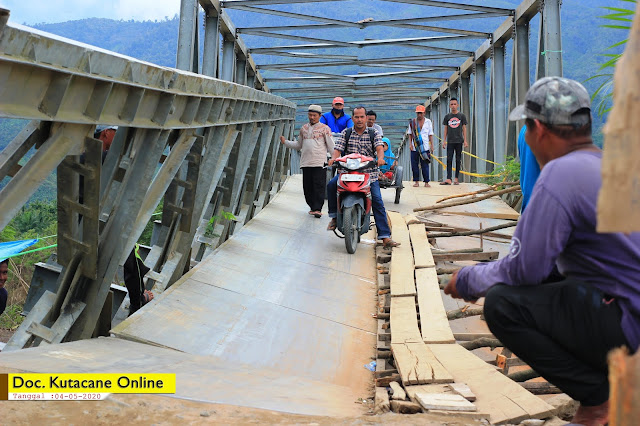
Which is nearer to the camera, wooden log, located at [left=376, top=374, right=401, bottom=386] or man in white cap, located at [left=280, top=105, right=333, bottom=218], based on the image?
wooden log, located at [left=376, top=374, right=401, bottom=386]

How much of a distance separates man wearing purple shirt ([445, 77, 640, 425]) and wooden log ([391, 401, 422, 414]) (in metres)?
0.79

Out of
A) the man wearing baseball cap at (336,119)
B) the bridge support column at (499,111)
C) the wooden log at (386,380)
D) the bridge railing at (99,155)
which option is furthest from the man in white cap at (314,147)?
the wooden log at (386,380)

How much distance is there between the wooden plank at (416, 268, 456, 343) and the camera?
5301 millimetres

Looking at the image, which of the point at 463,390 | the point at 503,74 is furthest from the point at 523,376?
the point at 503,74

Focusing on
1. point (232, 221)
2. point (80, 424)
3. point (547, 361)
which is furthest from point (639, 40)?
point (232, 221)

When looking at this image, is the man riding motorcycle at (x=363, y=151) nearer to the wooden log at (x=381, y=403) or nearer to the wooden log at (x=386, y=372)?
the wooden log at (x=386, y=372)

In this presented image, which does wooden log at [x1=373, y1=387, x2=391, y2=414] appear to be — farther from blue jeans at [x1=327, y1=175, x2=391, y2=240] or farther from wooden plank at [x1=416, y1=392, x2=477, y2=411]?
blue jeans at [x1=327, y1=175, x2=391, y2=240]

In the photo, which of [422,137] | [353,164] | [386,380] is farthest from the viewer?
[422,137]

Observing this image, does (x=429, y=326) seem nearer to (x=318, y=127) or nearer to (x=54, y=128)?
(x=54, y=128)

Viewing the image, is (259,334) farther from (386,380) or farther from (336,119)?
(336,119)

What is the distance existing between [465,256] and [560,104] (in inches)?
205

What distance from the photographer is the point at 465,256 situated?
8070mm

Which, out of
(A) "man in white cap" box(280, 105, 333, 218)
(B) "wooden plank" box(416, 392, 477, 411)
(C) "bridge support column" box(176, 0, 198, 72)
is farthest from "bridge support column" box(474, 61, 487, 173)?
(B) "wooden plank" box(416, 392, 477, 411)

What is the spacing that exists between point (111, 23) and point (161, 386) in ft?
431
